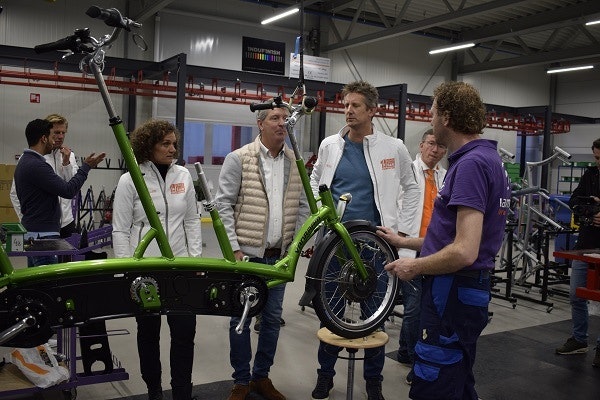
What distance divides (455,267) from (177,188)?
1.47 metres

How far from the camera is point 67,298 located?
77.2 inches

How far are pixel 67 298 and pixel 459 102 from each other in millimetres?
1608

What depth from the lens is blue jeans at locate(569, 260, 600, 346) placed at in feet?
13.3

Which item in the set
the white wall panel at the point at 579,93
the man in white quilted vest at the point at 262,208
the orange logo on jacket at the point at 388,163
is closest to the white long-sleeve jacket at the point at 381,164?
the orange logo on jacket at the point at 388,163

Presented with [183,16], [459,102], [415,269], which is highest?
[183,16]

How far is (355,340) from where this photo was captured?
105 inches

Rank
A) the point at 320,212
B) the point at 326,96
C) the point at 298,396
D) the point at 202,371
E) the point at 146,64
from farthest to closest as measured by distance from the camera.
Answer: the point at 326,96, the point at 146,64, the point at 202,371, the point at 298,396, the point at 320,212

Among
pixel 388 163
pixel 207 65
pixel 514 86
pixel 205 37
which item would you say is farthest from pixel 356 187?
pixel 514 86

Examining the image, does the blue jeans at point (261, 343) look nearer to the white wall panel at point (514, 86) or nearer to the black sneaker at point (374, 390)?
the black sneaker at point (374, 390)

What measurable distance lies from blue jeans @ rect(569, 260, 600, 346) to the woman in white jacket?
289 centimetres

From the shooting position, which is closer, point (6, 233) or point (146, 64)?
point (6, 233)

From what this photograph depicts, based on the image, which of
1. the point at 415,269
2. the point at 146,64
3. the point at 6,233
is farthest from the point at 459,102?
the point at 146,64

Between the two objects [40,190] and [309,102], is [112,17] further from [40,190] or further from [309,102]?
[40,190]

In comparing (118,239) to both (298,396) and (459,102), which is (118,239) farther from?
(459,102)
